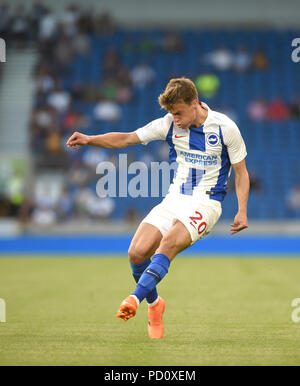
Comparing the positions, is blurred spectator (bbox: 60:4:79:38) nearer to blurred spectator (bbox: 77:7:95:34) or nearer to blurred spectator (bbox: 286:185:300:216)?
blurred spectator (bbox: 77:7:95:34)

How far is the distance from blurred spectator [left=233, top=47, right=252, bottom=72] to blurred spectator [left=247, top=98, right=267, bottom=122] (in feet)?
7.19

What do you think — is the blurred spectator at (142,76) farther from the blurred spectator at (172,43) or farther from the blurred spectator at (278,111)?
the blurred spectator at (278,111)

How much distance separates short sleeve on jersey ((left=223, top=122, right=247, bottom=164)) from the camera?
18.3ft

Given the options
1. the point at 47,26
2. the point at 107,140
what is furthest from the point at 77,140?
the point at 47,26

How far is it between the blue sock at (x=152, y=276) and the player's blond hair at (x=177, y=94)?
131cm

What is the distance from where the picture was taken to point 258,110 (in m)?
23.0

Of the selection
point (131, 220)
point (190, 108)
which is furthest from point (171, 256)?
point (131, 220)

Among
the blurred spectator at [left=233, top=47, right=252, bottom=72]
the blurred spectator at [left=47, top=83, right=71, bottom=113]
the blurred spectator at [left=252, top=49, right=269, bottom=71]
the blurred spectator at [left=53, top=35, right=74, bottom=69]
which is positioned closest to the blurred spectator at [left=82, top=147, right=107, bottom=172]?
the blurred spectator at [left=47, top=83, right=71, bottom=113]

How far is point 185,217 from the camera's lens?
5.45 meters

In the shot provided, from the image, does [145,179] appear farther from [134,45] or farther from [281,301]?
[134,45]

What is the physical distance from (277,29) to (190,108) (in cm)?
2255

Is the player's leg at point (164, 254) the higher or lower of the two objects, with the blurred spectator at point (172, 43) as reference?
lower

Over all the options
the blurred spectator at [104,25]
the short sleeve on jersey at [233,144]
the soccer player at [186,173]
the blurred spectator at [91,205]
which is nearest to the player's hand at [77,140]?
the soccer player at [186,173]

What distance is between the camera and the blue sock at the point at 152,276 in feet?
16.4
